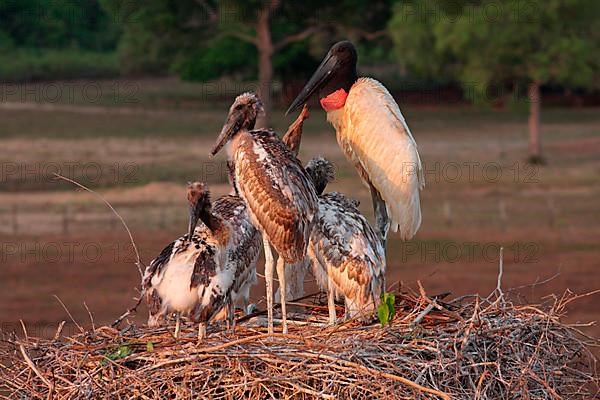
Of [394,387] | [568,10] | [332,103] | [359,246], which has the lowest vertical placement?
[394,387]

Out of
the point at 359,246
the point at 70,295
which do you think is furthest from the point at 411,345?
the point at 70,295

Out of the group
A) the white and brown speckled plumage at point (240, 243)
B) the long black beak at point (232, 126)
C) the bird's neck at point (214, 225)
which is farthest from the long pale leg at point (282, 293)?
the long black beak at point (232, 126)

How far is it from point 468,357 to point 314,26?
41.6m

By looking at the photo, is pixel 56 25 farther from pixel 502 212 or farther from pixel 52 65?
pixel 502 212

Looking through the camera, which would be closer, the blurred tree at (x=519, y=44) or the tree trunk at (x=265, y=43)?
the blurred tree at (x=519, y=44)

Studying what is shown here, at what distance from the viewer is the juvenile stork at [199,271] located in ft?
Answer: 24.4

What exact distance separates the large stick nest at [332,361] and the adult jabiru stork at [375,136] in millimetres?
1471

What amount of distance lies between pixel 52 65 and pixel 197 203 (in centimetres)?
5701

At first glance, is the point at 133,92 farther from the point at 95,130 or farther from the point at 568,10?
the point at 568,10

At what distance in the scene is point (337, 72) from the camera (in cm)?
948

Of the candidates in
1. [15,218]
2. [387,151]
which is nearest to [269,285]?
[387,151]

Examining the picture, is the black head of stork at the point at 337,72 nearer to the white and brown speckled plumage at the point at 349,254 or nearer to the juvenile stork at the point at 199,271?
the white and brown speckled plumage at the point at 349,254

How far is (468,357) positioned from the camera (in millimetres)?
7105

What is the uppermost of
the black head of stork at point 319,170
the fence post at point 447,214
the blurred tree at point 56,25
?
the blurred tree at point 56,25
